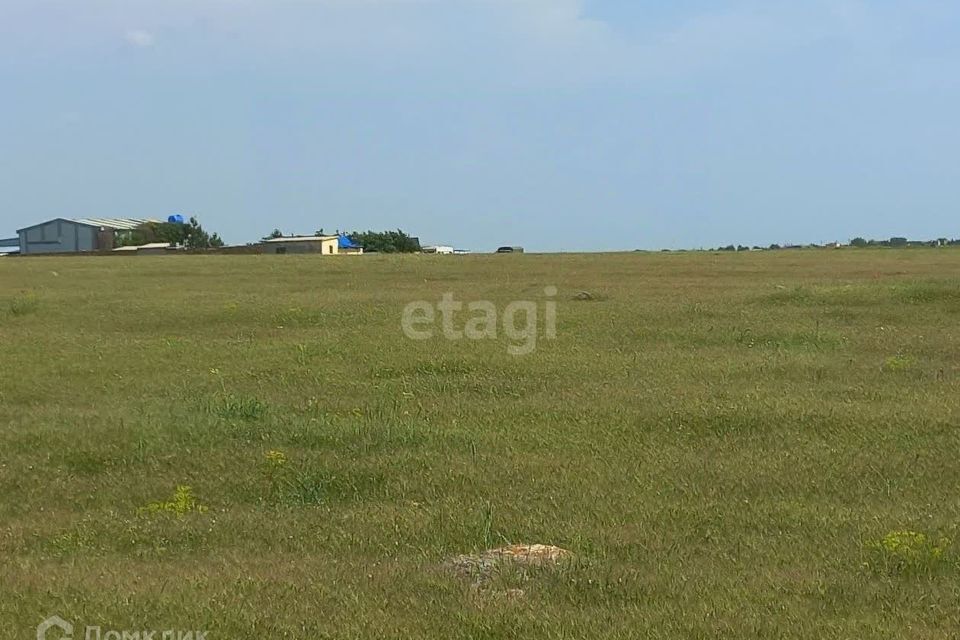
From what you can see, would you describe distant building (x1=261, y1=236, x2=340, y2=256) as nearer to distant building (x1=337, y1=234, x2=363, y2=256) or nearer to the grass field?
distant building (x1=337, y1=234, x2=363, y2=256)

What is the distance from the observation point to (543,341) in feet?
52.1

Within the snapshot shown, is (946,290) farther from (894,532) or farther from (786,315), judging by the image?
(894,532)

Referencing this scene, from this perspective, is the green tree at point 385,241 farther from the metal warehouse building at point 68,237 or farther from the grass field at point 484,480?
the grass field at point 484,480

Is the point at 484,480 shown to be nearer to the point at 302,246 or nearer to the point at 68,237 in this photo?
the point at 302,246

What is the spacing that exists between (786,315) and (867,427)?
33.2ft

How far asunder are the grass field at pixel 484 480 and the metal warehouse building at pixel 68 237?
263ft

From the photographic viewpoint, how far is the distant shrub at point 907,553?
587 cm

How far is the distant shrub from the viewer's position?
5.87 metres

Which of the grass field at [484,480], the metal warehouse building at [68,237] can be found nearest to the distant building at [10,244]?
the metal warehouse building at [68,237]

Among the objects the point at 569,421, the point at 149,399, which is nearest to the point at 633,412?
the point at 569,421

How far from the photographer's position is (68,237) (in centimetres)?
9400

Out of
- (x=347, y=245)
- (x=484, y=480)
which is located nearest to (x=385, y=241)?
(x=347, y=245)

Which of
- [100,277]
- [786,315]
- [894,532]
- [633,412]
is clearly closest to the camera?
[894,532]

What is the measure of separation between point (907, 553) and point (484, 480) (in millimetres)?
3019
